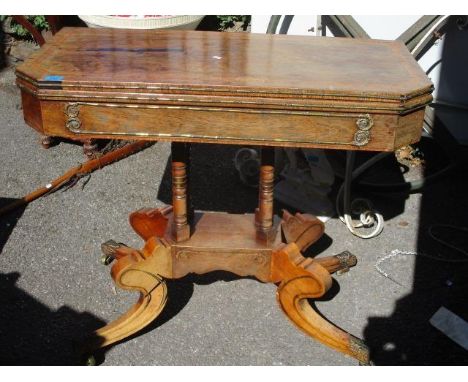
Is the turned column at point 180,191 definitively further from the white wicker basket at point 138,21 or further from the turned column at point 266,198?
the white wicker basket at point 138,21

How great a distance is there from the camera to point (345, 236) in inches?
112

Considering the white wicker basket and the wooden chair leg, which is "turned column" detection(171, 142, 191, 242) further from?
the white wicker basket

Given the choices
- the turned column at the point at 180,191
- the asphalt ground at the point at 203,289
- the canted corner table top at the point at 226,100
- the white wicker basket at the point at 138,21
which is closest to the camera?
the canted corner table top at the point at 226,100

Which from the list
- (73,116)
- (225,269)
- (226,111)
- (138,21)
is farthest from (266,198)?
(138,21)

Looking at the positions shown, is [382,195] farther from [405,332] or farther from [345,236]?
[405,332]

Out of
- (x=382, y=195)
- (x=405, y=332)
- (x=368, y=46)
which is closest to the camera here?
(x=368, y=46)

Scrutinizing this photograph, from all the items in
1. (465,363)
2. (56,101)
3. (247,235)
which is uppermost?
(56,101)

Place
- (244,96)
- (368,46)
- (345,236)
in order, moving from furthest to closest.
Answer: (345,236) < (368,46) < (244,96)

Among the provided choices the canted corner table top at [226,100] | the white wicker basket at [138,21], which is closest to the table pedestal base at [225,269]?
the canted corner table top at [226,100]

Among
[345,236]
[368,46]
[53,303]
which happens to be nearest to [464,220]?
[345,236]

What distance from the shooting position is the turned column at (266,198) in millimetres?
2059

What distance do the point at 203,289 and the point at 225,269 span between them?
0.35 metres

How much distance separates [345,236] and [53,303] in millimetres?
1294

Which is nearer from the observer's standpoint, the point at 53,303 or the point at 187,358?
the point at 187,358
